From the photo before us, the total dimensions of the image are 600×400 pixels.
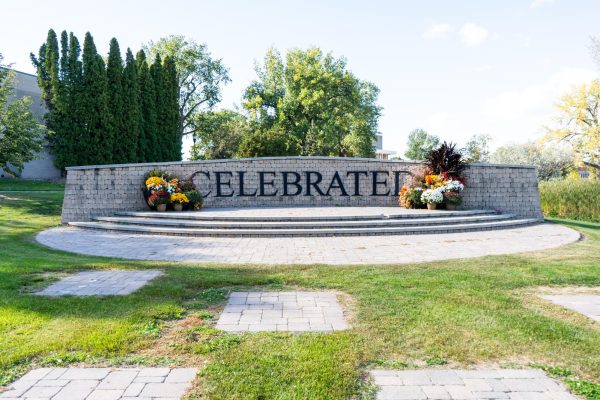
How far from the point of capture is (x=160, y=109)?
27.2 m

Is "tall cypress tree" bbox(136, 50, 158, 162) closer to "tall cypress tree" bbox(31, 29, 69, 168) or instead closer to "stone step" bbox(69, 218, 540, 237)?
"tall cypress tree" bbox(31, 29, 69, 168)

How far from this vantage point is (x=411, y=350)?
3250 millimetres

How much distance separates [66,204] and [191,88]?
28.4 m

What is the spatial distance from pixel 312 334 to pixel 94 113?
894 inches

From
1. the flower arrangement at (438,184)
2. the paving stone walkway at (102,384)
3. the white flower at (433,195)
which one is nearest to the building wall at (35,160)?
the flower arrangement at (438,184)

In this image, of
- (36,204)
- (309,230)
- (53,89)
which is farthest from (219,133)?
(309,230)

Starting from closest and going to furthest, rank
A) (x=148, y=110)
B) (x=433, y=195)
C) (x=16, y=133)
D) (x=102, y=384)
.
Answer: (x=102, y=384)
(x=433, y=195)
(x=16, y=133)
(x=148, y=110)

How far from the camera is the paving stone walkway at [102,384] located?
2.57 m

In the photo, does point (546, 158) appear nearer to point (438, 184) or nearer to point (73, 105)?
point (438, 184)

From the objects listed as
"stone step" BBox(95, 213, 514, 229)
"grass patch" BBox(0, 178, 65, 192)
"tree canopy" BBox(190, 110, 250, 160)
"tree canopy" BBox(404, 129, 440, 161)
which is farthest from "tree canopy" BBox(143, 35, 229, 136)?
"tree canopy" BBox(404, 129, 440, 161)

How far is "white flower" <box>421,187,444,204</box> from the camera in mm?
13273

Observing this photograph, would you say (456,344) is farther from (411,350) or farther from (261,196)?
(261,196)

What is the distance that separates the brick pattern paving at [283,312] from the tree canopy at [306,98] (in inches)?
1111

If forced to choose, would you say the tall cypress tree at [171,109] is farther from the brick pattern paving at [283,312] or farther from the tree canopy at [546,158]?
the tree canopy at [546,158]
